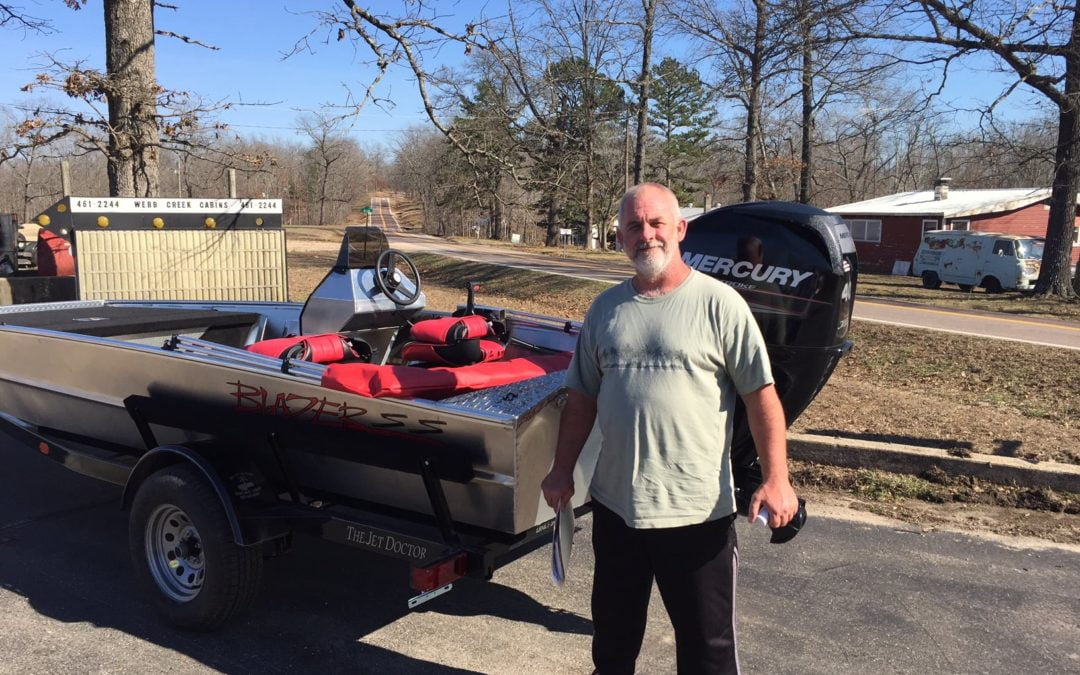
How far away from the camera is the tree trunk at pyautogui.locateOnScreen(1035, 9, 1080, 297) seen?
588 inches

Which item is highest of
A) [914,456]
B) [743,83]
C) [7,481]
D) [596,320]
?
[743,83]

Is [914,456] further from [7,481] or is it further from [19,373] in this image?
[7,481]

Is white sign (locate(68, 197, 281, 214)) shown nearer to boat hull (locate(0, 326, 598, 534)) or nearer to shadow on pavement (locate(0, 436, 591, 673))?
shadow on pavement (locate(0, 436, 591, 673))

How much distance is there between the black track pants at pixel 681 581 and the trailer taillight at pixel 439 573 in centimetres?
66

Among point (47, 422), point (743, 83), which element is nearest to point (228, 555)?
point (47, 422)

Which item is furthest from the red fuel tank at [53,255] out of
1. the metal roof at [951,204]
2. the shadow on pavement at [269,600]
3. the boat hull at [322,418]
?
the metal roof at [951,204]

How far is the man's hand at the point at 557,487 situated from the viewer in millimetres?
Result: 2568

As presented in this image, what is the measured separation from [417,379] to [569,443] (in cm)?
93

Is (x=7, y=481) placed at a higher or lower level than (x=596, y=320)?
lower

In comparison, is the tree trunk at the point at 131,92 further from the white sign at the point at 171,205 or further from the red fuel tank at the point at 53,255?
the red fuel tank at the point at 53,255

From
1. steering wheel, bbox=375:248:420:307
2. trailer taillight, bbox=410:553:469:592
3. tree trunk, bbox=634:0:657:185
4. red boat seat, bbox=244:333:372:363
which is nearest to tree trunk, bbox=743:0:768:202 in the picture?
tree trunk, bbox=634:0:657:185

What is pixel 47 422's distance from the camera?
4578 millimetres

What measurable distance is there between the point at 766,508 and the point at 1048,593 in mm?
2565

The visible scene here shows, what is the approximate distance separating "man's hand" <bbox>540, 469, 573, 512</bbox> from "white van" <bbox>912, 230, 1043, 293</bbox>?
22.7 meters
